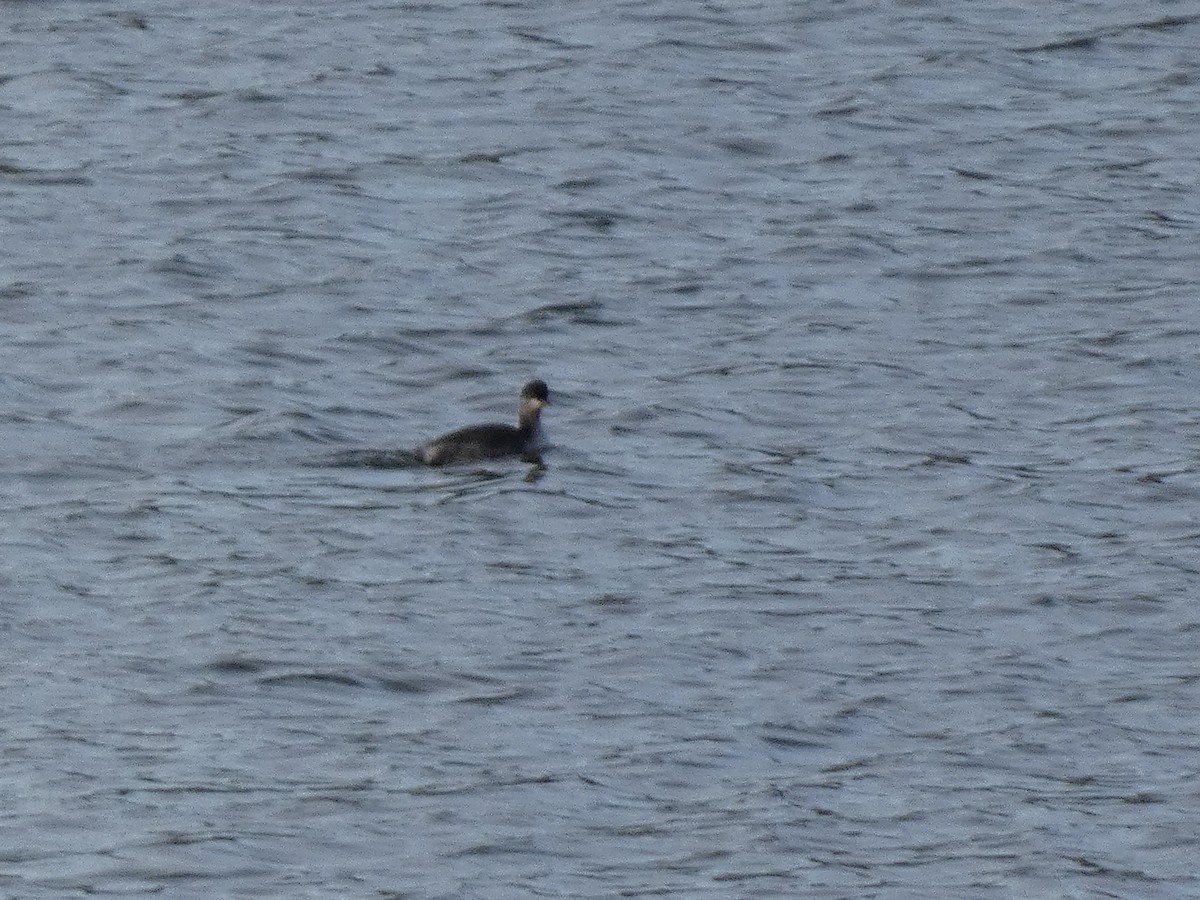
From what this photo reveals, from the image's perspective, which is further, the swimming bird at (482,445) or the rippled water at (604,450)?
the swimming bird at (482,445)

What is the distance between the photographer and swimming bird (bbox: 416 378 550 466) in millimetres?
18188

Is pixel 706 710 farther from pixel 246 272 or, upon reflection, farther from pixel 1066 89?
pixel 1066 89

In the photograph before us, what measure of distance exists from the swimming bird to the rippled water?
14 centimetres

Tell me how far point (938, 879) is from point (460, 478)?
641 cm

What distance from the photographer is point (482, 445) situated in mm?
18250

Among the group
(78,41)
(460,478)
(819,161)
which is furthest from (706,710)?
(78,41)

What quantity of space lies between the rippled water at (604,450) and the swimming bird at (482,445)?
136mm

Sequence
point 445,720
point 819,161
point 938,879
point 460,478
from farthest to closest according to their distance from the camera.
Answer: point 819,161 → point 460,478 → point 445,720 → point 938,879

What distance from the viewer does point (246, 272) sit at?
22.0m

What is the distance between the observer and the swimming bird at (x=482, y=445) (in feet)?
59.7

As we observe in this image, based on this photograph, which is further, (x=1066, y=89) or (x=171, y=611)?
(x=1066, y=89)

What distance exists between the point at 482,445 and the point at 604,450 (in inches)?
35.8

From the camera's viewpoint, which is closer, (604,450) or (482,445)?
(482,445)

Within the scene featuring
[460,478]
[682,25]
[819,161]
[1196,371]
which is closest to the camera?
[460,478]
